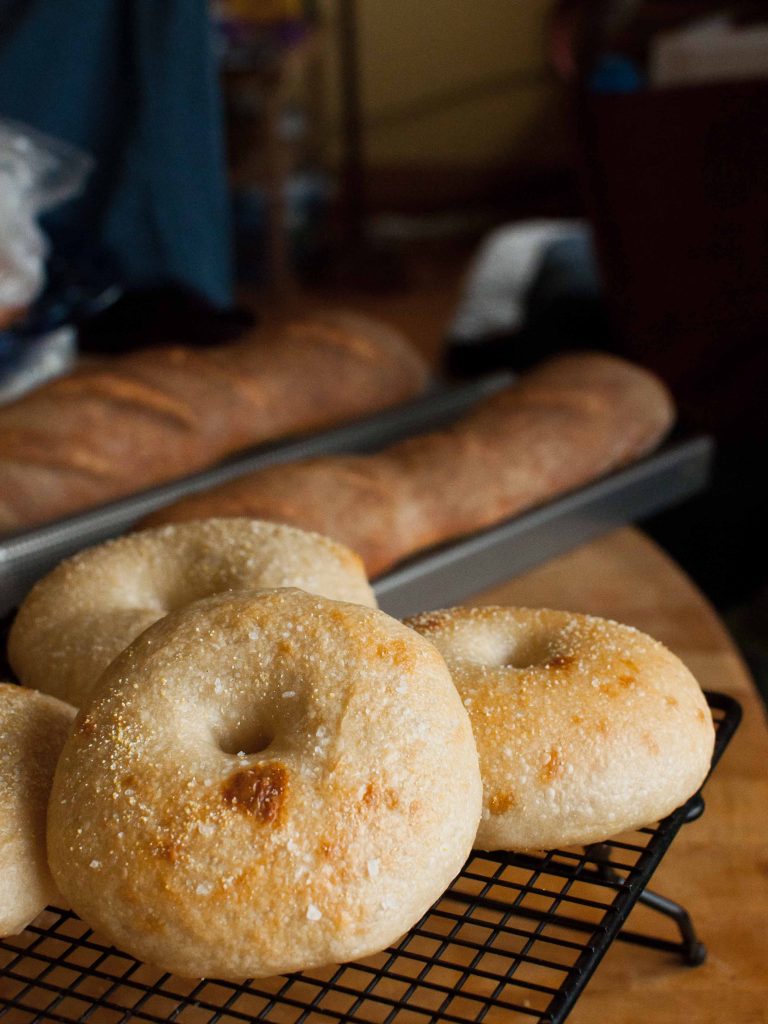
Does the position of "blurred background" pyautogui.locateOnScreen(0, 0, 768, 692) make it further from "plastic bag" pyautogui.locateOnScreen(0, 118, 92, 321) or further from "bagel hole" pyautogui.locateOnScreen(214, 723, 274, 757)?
"bagel hole" pyautogui.locateOnScreen(214, 723, 274, 757)

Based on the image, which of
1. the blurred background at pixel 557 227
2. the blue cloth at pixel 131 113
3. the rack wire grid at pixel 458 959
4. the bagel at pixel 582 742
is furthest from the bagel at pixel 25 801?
the blue cloth at pixel 131 113

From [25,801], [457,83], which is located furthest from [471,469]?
[457,83]

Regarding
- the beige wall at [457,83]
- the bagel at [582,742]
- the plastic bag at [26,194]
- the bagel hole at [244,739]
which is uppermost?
the plastic bag at [26,194]

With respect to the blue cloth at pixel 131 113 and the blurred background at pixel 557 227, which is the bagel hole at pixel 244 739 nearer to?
the blurred background at pixel 557 227

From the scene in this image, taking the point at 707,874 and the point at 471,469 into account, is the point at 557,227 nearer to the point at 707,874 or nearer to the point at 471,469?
the point at 471,469

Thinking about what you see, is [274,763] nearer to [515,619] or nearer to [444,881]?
[444,881]
